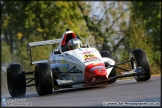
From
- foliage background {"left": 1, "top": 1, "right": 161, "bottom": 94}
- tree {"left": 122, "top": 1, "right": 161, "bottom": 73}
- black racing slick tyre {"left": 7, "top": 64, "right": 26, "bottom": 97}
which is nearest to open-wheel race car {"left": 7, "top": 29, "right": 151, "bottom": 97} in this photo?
black racing slick tyre {"left": 7, "top": 64, "right": 26, "bottom": 97}

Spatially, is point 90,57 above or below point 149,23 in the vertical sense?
below

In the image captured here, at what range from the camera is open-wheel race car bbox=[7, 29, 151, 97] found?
13.0 metres

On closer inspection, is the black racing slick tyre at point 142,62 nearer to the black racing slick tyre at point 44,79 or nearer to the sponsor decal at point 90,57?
the sponsor decal at point 90,57

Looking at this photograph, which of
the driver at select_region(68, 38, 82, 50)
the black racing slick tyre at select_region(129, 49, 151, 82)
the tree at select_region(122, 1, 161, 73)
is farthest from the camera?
the tree at select_region(122, 1, 161, 73)

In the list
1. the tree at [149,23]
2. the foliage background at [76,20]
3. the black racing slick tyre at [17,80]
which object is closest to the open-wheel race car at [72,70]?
the black racing slick tyre at [17,80]

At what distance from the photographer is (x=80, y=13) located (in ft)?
159

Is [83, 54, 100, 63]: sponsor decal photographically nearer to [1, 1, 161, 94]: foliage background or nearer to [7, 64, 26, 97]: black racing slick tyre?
[7, 64, 26, 97]: black racing slick tyre

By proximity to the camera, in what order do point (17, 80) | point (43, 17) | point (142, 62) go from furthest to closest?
point (43, 17), point (142, 62), point (17, 80)

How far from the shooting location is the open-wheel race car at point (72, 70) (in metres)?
13.0

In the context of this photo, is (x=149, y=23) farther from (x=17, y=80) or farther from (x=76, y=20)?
(x=17, y=80)

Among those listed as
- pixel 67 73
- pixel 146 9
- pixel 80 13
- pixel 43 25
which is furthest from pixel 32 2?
pixel 67 73

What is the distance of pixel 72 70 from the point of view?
14164 mm

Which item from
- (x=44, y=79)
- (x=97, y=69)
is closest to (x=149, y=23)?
(x=97, y=69)

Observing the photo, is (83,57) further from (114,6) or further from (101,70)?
(114,6)
